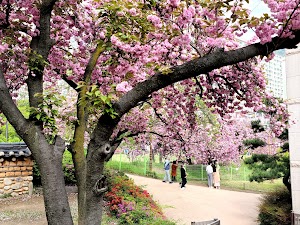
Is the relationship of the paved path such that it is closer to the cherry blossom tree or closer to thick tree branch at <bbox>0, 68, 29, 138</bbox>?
the cherry blossom tree

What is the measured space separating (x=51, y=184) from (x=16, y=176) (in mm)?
9490

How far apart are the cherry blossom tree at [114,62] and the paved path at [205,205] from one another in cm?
606

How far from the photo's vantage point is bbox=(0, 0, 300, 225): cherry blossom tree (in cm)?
332

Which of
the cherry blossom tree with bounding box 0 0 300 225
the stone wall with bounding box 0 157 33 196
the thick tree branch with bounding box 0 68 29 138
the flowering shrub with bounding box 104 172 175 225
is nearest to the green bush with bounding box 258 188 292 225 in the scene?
the flowering shrub with bounding box 104 172 175 225

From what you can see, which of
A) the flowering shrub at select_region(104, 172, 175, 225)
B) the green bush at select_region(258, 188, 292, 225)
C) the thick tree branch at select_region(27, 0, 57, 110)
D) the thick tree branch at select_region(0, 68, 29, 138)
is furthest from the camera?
the green bush at select_region(258, 188, 292, 225)

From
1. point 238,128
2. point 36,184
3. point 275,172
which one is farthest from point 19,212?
point 238,128

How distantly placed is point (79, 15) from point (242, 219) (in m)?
8.41

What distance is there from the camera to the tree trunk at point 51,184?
136 inches

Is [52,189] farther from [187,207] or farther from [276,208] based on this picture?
Result: [187,207]

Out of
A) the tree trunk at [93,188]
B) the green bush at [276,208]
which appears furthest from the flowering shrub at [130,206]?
the tree trunk at [93,188]

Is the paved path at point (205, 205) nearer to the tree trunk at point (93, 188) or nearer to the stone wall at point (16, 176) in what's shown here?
the stone wall at point (16, 176)

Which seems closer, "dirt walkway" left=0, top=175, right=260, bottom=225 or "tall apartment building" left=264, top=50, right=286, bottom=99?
"tall apartment building" left=264, top=50, right=286, bottom=99

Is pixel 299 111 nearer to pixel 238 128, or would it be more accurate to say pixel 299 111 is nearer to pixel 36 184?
pixel 36 184

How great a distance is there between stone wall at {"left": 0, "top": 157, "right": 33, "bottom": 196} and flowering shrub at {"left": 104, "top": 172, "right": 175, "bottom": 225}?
3053 millimetres
